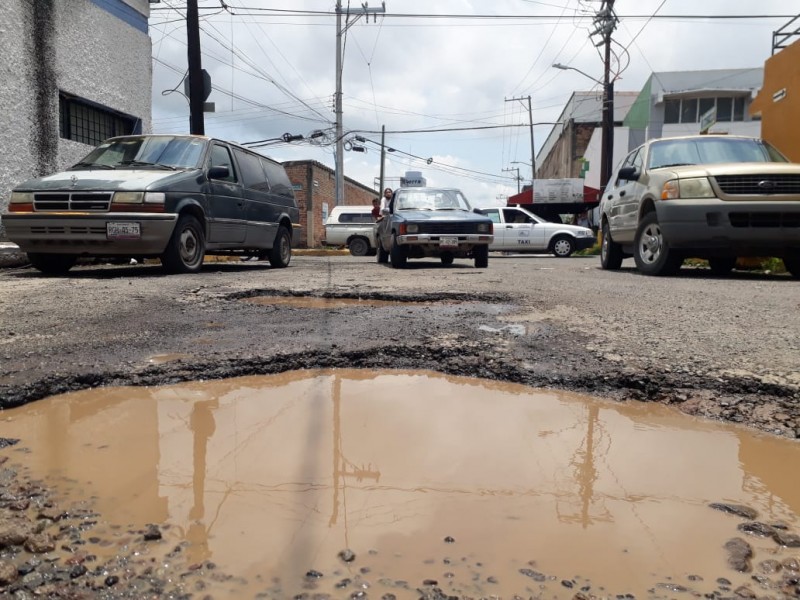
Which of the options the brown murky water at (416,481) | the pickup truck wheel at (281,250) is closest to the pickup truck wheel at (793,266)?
the brown murky water at (416,481)

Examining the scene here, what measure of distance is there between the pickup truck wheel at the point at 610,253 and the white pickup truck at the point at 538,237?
839 centimetres

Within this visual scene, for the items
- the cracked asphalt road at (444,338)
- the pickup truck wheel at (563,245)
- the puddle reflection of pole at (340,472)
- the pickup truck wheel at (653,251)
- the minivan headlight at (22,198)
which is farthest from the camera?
the pickup truck wheel at (563,245)

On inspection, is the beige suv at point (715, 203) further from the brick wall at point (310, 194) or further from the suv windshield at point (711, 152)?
the brick wall at point (310, 194)

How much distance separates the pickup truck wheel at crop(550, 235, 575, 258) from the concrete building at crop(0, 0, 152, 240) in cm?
1107

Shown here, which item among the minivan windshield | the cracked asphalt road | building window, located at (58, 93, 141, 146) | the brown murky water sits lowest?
the brown murky water

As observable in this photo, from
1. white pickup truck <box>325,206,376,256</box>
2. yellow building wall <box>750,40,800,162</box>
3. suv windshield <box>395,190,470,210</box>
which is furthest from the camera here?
white pickup truck <box>325,206,376,256</box>

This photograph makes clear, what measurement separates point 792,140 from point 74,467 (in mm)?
12862

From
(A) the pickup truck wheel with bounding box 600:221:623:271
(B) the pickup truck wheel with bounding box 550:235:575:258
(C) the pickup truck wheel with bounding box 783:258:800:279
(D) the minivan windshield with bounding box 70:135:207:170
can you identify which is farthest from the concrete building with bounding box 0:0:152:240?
(B) the pickup truck wheel with bounding box 550:235:575:258

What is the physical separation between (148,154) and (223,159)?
3.14ft

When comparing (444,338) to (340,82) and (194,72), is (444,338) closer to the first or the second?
(194,72)

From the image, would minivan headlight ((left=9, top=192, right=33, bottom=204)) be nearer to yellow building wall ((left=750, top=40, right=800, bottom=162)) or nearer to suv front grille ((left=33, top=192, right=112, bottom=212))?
suv front grille ((left=33, top=192, right=112, bottom=212))

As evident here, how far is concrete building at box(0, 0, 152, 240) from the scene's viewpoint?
9.11 m

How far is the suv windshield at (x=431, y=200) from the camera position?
10.0m

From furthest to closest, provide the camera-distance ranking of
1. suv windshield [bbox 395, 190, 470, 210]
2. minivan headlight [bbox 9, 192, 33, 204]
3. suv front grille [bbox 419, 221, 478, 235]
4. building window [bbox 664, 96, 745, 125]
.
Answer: building window [bbox 664, 96, 745, 125] < suv windshield [bbox 395, 190, 470, 210] < suv front grille [bbox 419, 221, 478, 235] < minivan headlight [bbox 9, 192, 33, 204]
